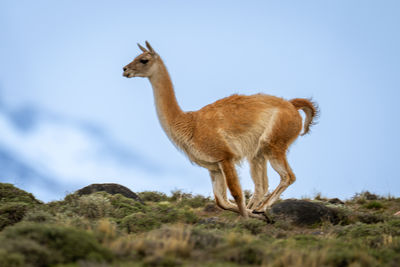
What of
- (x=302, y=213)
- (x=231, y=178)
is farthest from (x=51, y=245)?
(x=302, y=213)

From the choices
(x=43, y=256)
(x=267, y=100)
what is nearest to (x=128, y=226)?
(x=267, y=100)

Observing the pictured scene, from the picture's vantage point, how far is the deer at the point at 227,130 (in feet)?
29.3

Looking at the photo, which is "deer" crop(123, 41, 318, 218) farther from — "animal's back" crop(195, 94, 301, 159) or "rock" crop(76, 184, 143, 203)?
"rock" crop(76, 184, 143, 203)

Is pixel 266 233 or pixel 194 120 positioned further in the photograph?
pixel 194 120

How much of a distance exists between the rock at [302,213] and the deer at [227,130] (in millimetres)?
1331

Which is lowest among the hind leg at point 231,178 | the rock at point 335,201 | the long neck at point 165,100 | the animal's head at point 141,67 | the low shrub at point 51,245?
the low shrub at point 51,245

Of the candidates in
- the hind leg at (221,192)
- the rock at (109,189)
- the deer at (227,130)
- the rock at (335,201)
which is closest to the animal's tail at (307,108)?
the deer at (227,130)

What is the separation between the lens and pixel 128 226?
380 inches

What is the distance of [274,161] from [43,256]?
19.5 ft

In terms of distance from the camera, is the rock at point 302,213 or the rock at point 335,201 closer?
the rock at point 302,213

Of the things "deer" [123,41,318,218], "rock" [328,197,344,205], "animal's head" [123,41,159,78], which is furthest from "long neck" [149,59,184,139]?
"rock" [328,197,344,205]

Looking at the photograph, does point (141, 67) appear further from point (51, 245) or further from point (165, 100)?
point (51, 245)

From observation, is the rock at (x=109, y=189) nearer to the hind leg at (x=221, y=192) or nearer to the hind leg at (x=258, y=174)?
the hind leg at (x=258, y=174)

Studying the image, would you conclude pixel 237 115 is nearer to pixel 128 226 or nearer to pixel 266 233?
pixel 266 233
